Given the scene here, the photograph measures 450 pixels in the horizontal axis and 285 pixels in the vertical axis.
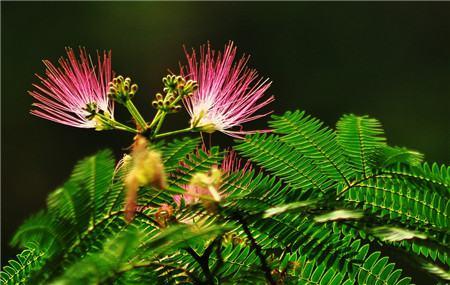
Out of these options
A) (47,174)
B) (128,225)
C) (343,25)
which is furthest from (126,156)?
(343,25)

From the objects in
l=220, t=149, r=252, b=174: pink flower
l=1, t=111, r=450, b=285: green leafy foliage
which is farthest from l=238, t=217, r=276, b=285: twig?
l=220, t=149, r=252, b=174: pink flower

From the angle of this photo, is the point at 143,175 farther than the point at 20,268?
No

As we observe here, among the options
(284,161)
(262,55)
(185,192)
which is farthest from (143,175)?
(262,55)

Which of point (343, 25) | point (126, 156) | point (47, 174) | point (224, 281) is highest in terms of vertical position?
point (343, 25)

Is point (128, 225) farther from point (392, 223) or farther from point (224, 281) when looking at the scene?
point (392, 223)

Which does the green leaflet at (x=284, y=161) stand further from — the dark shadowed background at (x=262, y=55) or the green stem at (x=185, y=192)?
the dark shadowed background at (x=262, y=55)

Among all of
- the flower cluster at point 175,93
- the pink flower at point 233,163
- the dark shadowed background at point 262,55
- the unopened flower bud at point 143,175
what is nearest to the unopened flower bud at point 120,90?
the flower cluster at point 175,93

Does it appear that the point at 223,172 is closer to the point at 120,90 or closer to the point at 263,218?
the point at 263,218
